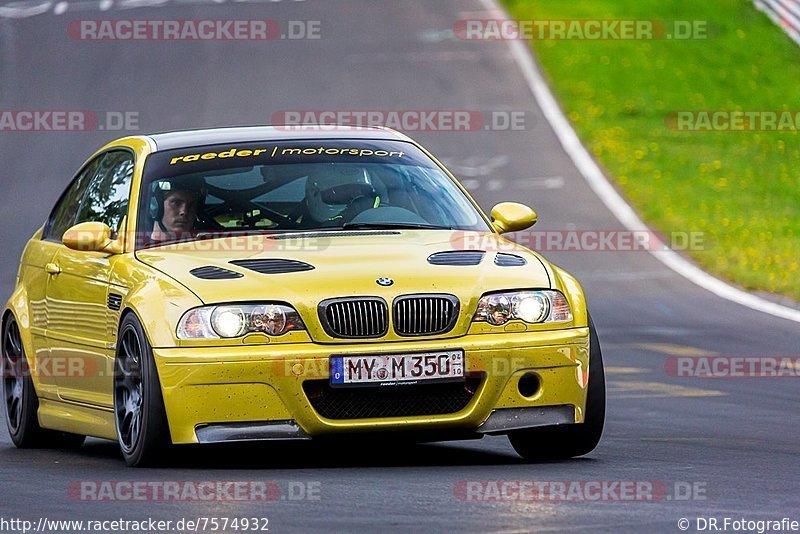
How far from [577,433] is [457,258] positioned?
0.97 m

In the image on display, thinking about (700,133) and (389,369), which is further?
(700,133)

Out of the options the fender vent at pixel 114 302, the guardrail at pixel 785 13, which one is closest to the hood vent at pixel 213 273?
the fender vent at pixel 114 302

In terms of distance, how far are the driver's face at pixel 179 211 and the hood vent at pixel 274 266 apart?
0.77 metres

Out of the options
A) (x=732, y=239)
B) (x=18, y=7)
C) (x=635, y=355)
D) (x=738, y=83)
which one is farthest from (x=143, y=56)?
(x=635, y=355)

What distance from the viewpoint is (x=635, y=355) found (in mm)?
14945

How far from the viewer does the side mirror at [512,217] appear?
30.8 feet

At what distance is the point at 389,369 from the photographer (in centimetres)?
794

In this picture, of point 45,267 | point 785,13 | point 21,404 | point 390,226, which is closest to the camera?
point 390,226

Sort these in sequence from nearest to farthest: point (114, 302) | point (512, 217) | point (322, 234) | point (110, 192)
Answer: point (114, 302), point (322, 234), point (512, 217), point (110, 192)

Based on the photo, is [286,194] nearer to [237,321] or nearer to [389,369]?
[237,321]

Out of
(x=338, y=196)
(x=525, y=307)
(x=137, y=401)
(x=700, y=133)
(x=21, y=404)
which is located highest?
(x=338, y=196)

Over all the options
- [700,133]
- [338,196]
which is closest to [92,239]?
[338,196]

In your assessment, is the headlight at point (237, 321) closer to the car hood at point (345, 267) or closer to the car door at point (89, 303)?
the car hood at point (345, 267)

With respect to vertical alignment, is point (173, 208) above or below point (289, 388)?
above
